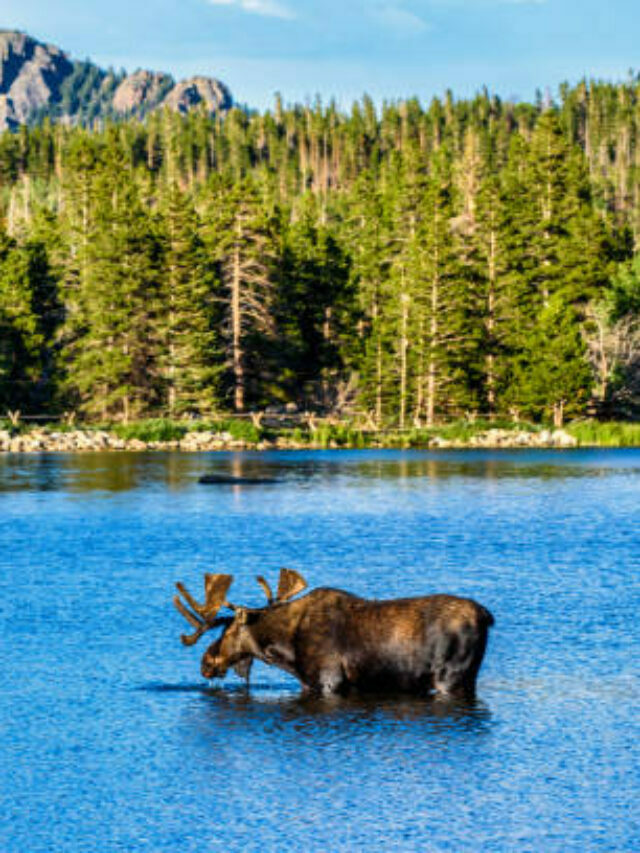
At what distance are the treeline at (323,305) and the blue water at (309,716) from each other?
159 feet

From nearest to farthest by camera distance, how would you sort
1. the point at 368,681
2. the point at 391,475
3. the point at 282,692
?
the point at 368,681, the point at 282,692, the point at 391,475

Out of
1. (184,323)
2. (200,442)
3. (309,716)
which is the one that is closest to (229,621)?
(309,716)

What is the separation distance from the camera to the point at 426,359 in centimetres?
7650

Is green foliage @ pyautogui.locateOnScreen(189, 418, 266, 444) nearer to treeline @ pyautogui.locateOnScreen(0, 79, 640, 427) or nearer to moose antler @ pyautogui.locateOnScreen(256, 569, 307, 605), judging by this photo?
treeline @ pyautogui.locateOnScreen(0, 79, 640, 427)

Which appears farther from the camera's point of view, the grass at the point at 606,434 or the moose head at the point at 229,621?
the grass at the point at 606,434

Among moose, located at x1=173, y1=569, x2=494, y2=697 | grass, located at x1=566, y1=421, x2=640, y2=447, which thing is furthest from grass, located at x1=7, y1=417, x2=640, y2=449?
moose, located at x1=173, y1=569, x2=494, y2=697

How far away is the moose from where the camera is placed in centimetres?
1122

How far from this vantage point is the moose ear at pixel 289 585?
12.1 meters

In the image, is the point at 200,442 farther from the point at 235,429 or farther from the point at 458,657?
the point at 458,657

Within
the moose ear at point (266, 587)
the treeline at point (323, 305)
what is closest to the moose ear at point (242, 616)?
the moose ear at point (266, 587)

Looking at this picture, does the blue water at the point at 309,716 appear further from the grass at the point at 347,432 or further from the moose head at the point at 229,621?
the grass at the point at 347,432

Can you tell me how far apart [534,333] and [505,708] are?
65.9m

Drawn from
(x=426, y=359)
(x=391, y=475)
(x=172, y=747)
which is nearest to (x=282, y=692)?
(x=172, y=747)

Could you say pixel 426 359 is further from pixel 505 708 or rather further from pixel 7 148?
pixel 7 148
